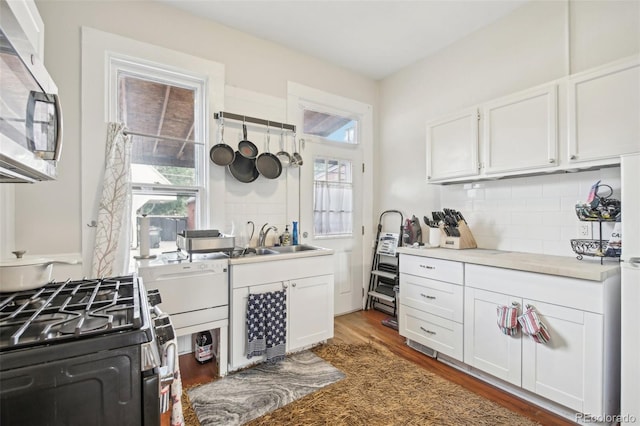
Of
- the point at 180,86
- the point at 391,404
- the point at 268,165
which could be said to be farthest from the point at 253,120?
the point at 391,404

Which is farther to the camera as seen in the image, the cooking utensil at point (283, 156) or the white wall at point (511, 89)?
the cooking utensil at point (283, 156)

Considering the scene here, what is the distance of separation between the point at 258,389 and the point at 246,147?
6.89 ft

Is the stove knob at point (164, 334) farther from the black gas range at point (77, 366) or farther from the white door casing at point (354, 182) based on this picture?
the white door casing at point (354, 182)

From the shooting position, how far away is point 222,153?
2.74 meters

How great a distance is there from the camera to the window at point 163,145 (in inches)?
96.3

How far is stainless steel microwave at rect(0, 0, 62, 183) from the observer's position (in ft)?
2.42

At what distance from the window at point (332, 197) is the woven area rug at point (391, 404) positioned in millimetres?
1609

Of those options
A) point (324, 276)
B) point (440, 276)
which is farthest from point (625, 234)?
point (324, 276)

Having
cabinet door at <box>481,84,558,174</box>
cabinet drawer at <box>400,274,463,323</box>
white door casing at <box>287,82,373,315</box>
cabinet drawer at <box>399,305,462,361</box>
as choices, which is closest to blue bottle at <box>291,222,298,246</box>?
white door casing at <box>287,82,373,315</box>

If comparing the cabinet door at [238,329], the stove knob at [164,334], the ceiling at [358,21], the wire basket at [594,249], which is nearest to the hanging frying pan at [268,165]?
the ceiling at [358,21]

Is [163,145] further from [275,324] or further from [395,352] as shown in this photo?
[395,352]

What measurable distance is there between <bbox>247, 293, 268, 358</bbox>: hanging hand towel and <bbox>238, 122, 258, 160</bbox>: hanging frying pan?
1369 mm

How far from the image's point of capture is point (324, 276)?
2734mm

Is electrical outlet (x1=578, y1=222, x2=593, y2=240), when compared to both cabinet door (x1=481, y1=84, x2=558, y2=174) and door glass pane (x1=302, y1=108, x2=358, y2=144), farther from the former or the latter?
door glass pane (x1=302, y1=108, x2=358, y2=144)
